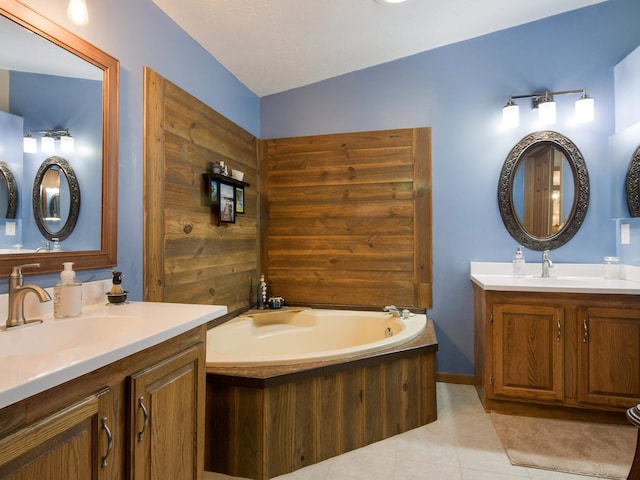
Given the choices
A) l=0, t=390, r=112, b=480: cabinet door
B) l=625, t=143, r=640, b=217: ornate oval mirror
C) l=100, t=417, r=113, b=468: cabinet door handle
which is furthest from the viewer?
l=625, t=143, r=640, b=217: ornate oval mirror

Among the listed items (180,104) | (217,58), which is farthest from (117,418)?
(217,58)

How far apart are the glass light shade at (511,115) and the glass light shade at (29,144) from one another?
2.91 m

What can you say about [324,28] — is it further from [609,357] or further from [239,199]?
[609,357]

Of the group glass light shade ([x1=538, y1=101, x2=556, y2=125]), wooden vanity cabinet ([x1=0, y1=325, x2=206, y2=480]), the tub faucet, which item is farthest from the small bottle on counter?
glass light shade ([x1=538, y1=101, x2=556, y2=125])

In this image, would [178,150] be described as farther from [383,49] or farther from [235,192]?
[383,49]

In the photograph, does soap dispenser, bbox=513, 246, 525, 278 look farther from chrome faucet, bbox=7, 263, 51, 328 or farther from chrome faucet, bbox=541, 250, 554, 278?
chrome faucet, bbox=7, 263, 51, 328

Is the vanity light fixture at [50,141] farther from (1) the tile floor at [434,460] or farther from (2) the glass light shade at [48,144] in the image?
(1) the tile floor at [434,460]

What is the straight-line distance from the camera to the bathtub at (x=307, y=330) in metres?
2.57

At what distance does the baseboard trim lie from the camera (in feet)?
9.38

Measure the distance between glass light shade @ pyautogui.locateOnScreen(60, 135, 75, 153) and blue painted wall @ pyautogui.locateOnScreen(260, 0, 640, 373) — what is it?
82.4 inches

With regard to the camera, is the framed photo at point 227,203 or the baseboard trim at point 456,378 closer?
the framed photo at point 227,203

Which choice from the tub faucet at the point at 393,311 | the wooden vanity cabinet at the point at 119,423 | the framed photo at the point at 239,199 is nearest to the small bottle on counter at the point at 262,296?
the framed photo at the point at 239,199

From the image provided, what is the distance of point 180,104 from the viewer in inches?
83.5

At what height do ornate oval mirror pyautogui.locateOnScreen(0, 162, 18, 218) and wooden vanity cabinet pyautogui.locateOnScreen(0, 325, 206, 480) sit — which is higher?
ornate oval mirror pyautogui.locateOnScreen(0, 162, 18, 218)
